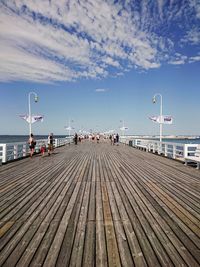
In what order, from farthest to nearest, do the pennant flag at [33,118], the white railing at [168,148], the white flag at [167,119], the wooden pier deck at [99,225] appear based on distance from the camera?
the white flag at [167,119] < the pennant flag at [33,118] < the white railing at [168,148] < the wooden pier deck at [99,225]

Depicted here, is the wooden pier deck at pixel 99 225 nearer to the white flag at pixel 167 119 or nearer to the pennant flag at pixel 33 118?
the pennant flag at pixel 33 118

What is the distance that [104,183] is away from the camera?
8.46 meters

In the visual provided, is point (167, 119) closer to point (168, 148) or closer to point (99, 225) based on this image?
point (168, 148)

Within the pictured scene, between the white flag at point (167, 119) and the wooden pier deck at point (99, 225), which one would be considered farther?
the white flag at point (167, 119)

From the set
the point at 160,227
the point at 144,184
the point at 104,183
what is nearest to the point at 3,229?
the point at 160,227

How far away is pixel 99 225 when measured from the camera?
459 centimetres

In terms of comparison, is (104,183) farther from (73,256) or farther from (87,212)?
(73,256)

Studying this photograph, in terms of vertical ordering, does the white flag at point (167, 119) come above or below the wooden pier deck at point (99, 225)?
above

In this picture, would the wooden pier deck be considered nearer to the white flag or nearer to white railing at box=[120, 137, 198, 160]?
white railing at box=[120, 137, 198, 160]

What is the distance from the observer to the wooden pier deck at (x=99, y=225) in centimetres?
342

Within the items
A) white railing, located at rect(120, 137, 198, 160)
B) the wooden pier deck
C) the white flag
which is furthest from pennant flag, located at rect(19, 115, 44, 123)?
the wooden pier deck

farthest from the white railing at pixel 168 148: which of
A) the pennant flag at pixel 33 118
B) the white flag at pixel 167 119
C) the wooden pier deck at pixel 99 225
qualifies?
the pennant flag at pixel 33 118

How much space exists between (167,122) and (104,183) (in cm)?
1897

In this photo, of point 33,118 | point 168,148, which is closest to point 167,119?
point 168,148
